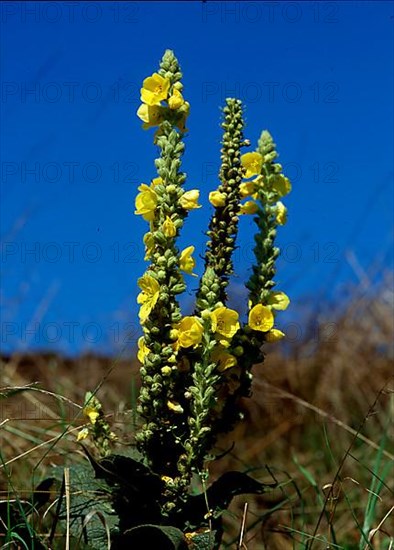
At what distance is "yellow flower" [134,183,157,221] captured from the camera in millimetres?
2287

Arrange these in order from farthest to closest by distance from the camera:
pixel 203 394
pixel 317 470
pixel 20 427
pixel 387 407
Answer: pixel 387 407 → pixel 317 470 → pixel 20 427 → pixel 203 394

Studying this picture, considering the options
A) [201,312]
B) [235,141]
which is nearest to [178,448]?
[201,312]

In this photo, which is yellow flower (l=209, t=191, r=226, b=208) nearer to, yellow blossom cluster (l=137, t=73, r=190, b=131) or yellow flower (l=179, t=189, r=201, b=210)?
yellow flower (l=179, t=189, r=201, b=210)

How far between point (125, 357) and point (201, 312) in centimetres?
582

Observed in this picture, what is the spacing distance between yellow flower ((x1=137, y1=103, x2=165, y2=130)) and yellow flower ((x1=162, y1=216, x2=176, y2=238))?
0.34 metres

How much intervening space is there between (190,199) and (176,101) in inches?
11.5

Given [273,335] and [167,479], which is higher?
[273,335]

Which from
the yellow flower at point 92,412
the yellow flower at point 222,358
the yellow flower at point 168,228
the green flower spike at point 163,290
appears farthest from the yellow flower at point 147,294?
the yellow flower at point 92,412

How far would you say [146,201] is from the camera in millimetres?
2291

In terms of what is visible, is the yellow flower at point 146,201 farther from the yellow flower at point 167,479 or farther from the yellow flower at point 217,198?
the yellow flower at point 167,479

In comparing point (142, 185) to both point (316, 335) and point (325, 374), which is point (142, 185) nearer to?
point (325, 374)

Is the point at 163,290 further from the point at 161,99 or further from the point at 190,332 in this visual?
the point at 161,99

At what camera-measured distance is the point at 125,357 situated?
801 centimetres

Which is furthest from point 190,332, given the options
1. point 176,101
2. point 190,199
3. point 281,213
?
point 176,101
